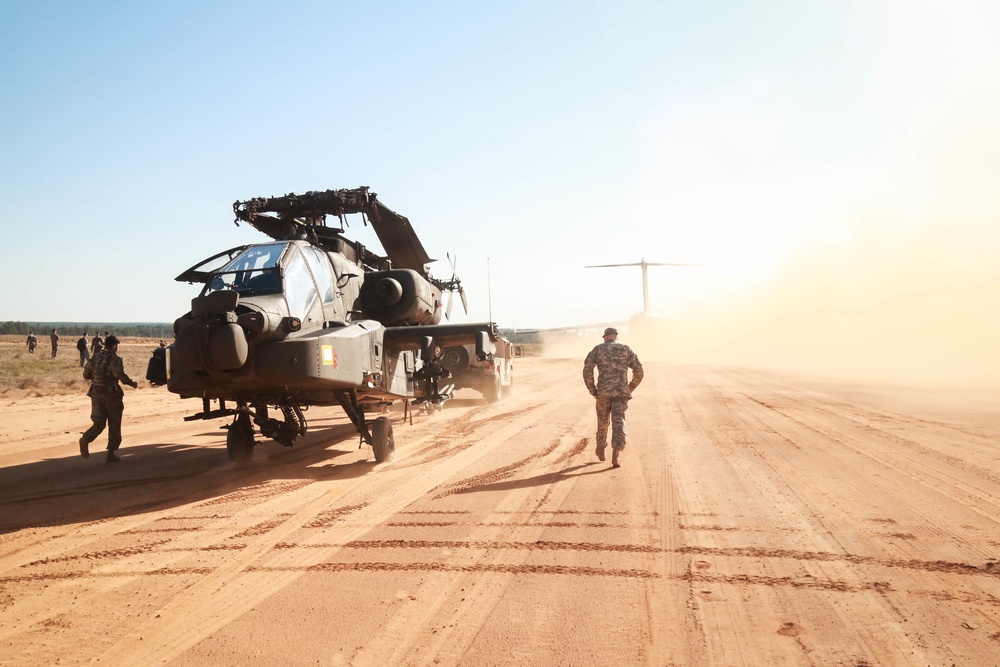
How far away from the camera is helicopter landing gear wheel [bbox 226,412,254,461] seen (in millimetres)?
8578

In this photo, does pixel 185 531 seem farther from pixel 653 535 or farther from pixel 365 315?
pixel 365 315

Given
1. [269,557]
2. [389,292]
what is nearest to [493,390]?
[389,292]

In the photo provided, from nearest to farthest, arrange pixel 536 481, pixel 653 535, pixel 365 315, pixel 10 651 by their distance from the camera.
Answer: pixel 10 651 < pixel 653 535 < pixel 536 481 < pixel 365 315

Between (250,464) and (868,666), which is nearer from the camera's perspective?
(868,666)

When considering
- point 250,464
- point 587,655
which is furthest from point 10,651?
point 250,464

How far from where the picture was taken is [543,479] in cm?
721

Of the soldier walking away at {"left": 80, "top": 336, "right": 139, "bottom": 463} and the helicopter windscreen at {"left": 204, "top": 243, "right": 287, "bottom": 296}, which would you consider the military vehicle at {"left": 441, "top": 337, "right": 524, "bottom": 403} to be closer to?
the soldier walking away at {"left": 80, "top": 336, "right": 139, "bottom": 463}

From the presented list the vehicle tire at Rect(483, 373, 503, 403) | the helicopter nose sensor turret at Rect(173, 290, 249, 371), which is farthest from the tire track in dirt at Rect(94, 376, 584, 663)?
the vehicle tire at Rect(483, 373, 503, 403)

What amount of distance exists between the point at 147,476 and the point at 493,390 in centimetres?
984

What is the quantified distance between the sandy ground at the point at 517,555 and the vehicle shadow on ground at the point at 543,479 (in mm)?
59

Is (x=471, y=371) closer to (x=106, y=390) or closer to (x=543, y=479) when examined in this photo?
(x=106, y=390)

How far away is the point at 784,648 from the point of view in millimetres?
3150

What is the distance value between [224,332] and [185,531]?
181cm

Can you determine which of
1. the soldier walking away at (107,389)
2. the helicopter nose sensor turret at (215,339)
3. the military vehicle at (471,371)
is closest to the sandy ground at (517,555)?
the soldier walking away at (107,389)
